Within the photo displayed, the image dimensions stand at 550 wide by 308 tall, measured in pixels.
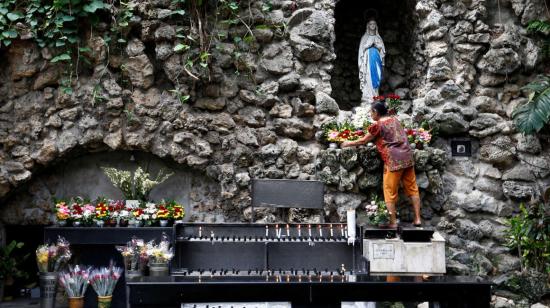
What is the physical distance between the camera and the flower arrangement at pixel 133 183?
7594 mm

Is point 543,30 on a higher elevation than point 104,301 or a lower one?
higher

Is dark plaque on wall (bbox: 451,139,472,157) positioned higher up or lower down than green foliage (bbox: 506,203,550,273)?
higher up

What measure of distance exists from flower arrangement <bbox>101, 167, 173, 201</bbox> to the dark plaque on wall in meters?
4.33

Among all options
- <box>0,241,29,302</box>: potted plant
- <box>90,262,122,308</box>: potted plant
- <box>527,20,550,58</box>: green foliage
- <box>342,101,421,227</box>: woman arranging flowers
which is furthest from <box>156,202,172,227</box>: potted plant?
<box>527,20,550,58</box>: green foliage

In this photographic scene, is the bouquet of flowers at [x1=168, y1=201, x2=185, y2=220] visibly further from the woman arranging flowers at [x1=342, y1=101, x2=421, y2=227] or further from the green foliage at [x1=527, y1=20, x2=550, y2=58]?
the green foliage at [x1=527, y1=20, x2=550, y2=58]

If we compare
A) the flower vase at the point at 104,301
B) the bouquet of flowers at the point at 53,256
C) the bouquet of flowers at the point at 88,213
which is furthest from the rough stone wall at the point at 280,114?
the flower vase at the point at 104,301

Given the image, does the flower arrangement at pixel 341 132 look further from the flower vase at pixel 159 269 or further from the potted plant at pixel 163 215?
the flower vase at pixel 159 269

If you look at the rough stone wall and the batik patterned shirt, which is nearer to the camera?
the batik patterned shirt

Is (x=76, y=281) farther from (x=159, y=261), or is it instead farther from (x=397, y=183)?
(x=397, y=183)

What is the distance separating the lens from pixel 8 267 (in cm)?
743

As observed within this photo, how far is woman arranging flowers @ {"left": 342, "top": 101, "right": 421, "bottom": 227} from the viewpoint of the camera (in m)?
7.05

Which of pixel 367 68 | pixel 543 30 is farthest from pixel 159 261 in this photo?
pixel 543 30

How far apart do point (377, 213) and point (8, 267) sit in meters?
4.93

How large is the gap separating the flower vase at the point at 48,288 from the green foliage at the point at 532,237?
5954 millimetres
